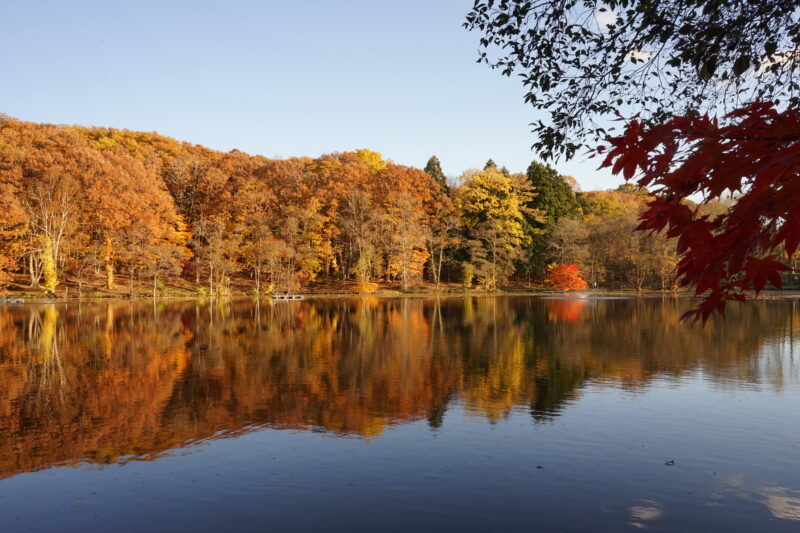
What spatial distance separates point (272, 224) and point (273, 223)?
16 cm

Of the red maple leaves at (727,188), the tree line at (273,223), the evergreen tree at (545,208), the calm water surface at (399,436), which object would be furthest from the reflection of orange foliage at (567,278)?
the red maple leaves at (727,188)

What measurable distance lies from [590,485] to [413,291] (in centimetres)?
4979

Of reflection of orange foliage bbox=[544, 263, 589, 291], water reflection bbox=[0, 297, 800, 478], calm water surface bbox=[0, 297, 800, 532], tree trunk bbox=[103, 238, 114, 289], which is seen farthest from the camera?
reflection of orange foliage bbox=[544, 263, 589, 291]

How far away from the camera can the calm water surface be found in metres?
6.61

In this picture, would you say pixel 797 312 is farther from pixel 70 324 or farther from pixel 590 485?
pixel 70 324

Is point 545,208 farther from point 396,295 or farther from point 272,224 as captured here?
point 272,224

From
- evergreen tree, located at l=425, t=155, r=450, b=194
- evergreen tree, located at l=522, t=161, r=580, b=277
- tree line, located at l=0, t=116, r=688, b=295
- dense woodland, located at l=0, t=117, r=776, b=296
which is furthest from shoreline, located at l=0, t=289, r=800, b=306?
evergreen tree, located at l=425, t=155, r=450, b=194

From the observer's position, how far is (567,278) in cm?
6362

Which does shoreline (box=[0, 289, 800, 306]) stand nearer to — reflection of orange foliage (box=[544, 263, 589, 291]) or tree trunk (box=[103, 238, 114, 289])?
reflection of orange foliage (box=[544, 263, 589, 291])

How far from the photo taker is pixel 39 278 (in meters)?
47.8

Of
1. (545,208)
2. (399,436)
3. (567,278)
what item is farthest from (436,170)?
(399,436)

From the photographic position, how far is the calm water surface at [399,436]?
6.61 metres

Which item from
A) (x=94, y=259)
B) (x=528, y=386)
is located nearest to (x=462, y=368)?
(x=528, y=386)

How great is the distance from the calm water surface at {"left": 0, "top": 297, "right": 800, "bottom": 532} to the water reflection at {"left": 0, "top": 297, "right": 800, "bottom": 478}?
8cm
